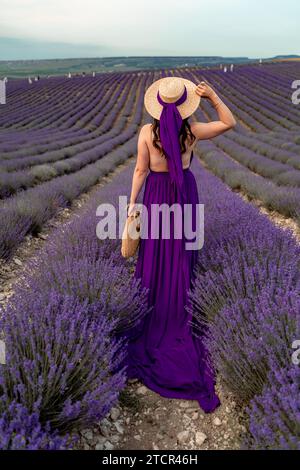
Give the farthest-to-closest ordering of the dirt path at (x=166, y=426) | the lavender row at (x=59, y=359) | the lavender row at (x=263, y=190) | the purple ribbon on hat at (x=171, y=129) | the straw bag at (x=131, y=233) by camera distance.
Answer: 1. the lavender row at (x=263, y=190)
2. the straw bag at (x=131, y=233)
3. the purple ribbon on hat at (x=171, y=129)
4. the dirt path at (x=166, y=426)
5. the lavender row at (x=59, y=359)

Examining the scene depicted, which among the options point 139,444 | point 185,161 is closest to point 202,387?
point 139,444

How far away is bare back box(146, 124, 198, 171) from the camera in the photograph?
2225mm

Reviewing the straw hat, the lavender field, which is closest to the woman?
the straw hat

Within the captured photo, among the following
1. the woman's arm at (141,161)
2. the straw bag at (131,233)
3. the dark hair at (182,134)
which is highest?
the dark hair at (182,134)

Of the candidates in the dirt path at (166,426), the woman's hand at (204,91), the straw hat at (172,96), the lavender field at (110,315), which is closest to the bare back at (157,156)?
the straw hat at (172,96)

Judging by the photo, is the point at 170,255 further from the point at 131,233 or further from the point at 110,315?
the point at 110,315

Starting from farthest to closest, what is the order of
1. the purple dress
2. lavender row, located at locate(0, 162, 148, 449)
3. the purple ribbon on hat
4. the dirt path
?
the purple dress → the purple ribbon on hat → the dirt path → lavender row, located at locate(0, 162, 148, 449)

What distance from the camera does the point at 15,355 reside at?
154 cm

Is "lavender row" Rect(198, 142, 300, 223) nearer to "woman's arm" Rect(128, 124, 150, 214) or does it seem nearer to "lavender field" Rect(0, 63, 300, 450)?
"lavender field" Rect(0, 63, 300, 450)

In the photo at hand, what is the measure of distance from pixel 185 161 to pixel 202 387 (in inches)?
51.6

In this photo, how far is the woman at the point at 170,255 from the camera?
2104 mm

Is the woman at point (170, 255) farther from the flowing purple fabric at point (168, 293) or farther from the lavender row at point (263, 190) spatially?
the lavender row at point (263, 190)

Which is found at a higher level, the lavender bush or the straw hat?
the straw hat
